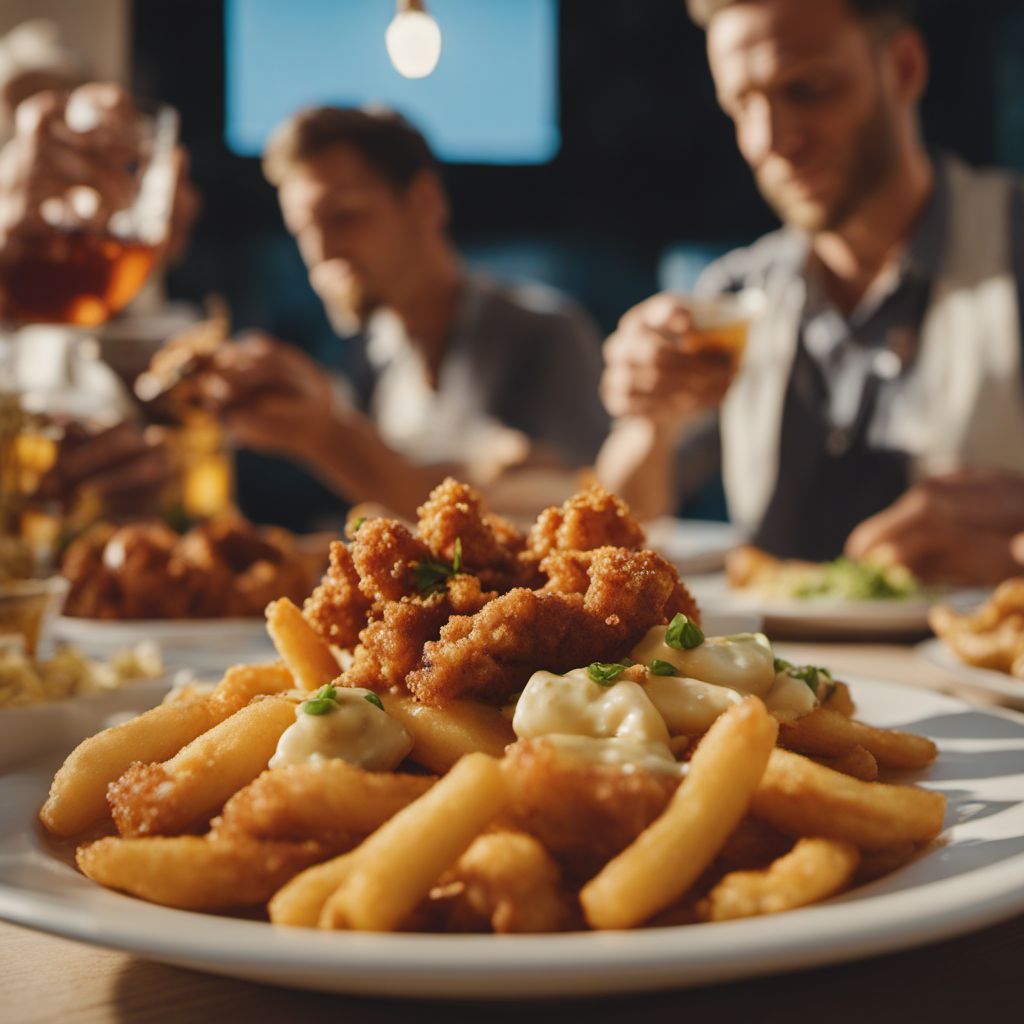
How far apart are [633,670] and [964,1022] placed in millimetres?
377

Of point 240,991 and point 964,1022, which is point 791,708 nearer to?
point 964,1022

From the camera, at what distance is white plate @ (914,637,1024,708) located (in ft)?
5.15

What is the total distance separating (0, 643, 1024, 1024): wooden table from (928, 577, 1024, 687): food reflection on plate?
3.03 ft

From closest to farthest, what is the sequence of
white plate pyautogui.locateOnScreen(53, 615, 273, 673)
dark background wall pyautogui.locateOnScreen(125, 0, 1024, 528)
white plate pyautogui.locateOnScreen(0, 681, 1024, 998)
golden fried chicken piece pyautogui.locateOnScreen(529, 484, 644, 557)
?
white plate pyautogui.locateOnScreen(0, 681, 1024, 998)
golden fried chicken piece pyautogui.locateOnScreen(529, 484, 644, 557)
white plate pyautogui.locateOnScreen(53, 615, 273, 673)
dark background wall pyautogui.locateOnScreen(125, 0, 1024, 528)

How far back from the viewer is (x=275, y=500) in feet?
30.8

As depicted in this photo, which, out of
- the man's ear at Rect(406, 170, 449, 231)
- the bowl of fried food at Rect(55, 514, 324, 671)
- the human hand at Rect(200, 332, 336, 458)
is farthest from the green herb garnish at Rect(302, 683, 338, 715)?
the man's ear at Rect(406, 170, 449, 231)

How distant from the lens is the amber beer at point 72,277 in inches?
85.9

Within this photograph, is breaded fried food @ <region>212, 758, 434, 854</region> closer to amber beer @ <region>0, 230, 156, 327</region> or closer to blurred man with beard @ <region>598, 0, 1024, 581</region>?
amber beer @ <region>0, 230, 156, 327</region>

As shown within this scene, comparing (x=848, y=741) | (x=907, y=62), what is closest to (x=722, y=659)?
(x=848, y=741)

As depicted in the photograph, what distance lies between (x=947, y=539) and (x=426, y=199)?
3.75 meters

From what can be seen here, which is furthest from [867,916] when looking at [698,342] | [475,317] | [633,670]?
[475,317]

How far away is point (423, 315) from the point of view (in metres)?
6.30

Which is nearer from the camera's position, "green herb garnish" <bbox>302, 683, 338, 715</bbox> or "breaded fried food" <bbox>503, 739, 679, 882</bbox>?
"breaded fried food" <bbox>503, 739, 679, 882</bbox>

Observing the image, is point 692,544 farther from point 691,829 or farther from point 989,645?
point 691,829
